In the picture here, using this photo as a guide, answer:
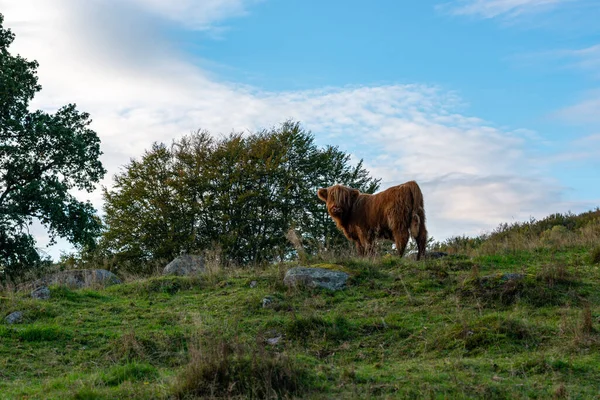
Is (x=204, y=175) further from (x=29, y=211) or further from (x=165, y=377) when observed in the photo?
(x=165, y=377)

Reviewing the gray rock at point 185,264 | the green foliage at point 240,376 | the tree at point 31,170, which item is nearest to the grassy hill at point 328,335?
the green foliage at point 240,376

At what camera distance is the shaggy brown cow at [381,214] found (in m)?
15.6

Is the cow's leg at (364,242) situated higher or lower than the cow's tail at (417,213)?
lower

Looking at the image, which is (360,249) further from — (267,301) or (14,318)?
(14,318)

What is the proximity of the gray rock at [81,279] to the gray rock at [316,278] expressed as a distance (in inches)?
235

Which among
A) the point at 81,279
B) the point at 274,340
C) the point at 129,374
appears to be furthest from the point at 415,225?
the point at 81,279

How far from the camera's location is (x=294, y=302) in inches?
472

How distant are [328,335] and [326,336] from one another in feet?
0.12

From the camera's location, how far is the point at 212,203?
35.3m

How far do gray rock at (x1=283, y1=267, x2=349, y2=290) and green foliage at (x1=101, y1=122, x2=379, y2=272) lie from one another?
20263 mm

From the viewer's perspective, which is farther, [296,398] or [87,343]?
[87,343]

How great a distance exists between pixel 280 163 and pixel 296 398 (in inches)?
1183

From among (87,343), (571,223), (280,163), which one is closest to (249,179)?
(280,163)

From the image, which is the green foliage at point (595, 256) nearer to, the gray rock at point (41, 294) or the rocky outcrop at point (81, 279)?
the rocky outcrop at point (81, 279)
